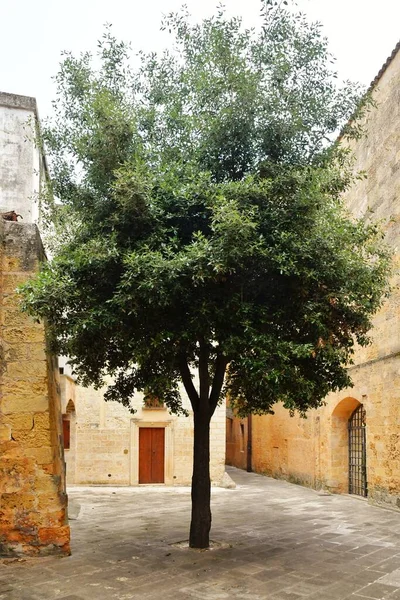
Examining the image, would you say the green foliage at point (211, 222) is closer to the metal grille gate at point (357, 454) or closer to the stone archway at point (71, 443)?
the metal grille gate at point (357, 454)

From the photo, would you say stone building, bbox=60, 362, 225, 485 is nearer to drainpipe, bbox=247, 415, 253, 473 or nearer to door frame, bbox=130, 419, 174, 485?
door frame, bbox=130, 419, 174, 485

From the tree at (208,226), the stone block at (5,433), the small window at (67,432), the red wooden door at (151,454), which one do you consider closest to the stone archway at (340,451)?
the red wooden door at (151,454)

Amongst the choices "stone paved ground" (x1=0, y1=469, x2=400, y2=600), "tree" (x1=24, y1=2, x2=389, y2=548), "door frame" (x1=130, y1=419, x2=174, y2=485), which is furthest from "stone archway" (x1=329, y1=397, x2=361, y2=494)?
"tree" (x1=24, y1=2, x2=389, y2=548)

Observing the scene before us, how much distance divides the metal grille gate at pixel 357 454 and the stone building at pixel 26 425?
9238 mm

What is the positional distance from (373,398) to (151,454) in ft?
26.0

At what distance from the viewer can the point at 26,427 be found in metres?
8.10

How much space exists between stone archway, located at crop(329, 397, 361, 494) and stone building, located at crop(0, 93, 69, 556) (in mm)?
9349

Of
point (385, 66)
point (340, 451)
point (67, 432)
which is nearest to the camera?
point (385, 66)

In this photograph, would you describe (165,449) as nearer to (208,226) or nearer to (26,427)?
(26,427)

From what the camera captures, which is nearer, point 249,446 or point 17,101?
point 17,101

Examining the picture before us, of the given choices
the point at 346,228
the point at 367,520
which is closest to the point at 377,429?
the point at 367,520

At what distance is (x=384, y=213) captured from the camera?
13.8 meters

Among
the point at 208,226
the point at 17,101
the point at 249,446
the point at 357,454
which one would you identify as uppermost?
the point at 17,101

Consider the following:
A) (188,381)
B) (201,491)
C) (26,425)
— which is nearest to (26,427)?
(26,425)
